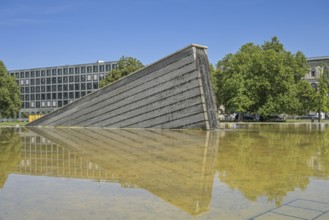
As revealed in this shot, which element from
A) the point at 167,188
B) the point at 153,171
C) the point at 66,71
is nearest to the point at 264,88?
the point at 153,171

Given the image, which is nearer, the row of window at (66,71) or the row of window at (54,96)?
the row of window at (66,71)

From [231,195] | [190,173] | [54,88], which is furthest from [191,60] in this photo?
[54,88]

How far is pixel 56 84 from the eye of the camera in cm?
10606

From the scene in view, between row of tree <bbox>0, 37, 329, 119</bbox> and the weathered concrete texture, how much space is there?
1527 cm

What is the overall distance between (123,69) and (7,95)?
19.5 m

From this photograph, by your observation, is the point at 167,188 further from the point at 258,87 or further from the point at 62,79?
the point at 62,79

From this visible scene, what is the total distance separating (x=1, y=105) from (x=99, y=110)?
27911 mm

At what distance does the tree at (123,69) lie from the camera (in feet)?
162

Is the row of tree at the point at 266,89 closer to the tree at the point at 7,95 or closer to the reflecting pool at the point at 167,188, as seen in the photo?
the tree at the point at 7,95

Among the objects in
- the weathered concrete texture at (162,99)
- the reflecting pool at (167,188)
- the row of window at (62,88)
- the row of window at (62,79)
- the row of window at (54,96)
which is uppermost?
the row of window at (62,79)

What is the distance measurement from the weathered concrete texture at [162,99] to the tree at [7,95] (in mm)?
24013

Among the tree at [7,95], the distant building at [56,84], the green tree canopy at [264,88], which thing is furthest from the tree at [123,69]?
the distant building at [56,84]

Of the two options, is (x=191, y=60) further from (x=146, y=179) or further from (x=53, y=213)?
(x=53, y=213)

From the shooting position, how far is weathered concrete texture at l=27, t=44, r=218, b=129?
28016 mm
